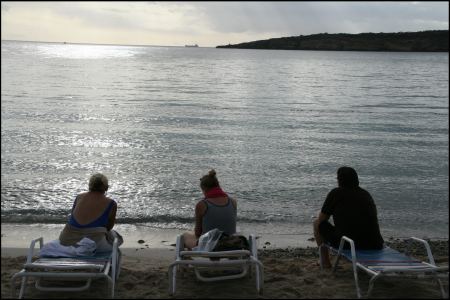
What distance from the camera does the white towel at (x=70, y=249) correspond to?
5.33 m

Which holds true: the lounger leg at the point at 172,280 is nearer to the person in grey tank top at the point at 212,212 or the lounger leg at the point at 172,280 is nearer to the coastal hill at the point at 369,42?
the person in grey tank top at the point at 212,212

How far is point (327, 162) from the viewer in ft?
52.4

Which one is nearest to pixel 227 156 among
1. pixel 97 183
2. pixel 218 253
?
pixel 97 183

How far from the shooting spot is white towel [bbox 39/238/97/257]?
17.5 ft

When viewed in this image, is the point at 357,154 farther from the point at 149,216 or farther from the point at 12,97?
the point at 12,97

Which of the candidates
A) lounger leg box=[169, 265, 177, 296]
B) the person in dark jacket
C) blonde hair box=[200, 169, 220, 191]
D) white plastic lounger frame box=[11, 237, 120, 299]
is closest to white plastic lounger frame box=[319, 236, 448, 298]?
the person in dark jacket

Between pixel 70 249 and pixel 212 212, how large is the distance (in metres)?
1.54

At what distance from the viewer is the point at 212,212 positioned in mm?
5781

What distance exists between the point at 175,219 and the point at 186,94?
30791 millimetres

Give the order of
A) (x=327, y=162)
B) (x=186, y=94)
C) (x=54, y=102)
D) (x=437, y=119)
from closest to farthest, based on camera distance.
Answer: (x=327, y=162) < (x=437, y=119) < (x=54, y=102) < (x=186, y=94)

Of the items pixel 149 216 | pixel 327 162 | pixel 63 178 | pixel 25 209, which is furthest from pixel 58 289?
pixel 327 162

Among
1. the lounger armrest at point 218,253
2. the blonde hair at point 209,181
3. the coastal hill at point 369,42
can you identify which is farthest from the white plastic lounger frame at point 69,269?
the coastal hill at point 369,42

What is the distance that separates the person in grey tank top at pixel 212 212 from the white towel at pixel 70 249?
106 cm

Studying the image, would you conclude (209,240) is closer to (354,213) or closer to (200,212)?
(200,212)
